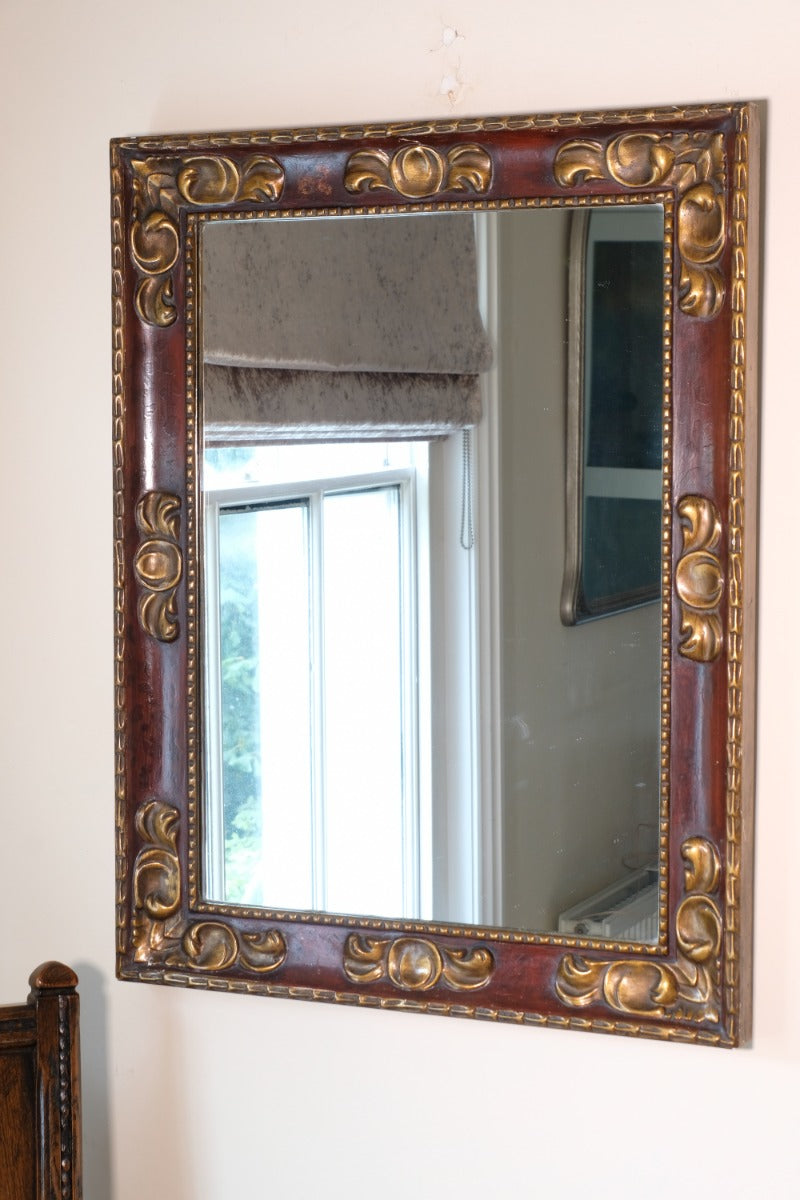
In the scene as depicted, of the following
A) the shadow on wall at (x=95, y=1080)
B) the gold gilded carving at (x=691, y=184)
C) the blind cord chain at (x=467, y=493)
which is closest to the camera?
the gold gilded carving at (x=691, y=184)

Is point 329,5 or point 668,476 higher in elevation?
point 329,5

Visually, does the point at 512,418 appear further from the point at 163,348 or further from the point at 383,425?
the point at 163,348

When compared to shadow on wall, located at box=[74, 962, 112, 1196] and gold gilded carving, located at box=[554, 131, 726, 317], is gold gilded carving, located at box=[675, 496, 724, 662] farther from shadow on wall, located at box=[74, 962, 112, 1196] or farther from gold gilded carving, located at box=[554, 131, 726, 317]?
shadow on wall, located at box=[74, 962, 112, 1196]

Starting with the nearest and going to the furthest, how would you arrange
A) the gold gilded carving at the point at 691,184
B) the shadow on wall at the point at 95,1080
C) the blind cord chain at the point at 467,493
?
the gold gilded carving at the point at 691,184 < the blind cord chain at the point at 467,493 < the shadow on wall at the point at 95,1080

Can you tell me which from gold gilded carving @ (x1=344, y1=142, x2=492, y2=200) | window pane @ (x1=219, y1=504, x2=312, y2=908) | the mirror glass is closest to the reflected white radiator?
the mirror glass

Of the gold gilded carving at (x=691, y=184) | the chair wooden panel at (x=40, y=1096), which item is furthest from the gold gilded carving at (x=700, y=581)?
the chair wooden panel at (x=40, y=1096)

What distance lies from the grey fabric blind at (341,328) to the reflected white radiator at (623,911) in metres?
0.46

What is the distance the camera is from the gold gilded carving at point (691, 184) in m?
1.23

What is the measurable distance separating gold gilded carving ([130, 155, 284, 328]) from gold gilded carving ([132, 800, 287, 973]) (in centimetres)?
52

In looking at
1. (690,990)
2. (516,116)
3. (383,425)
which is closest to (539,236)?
(516,116)

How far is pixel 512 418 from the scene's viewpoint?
1321 millimetres

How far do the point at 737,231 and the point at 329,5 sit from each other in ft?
1.57

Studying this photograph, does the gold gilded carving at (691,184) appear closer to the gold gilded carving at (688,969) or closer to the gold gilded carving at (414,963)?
the gold gilded carving at (688,969)

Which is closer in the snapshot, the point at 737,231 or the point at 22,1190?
the point at 737,231
